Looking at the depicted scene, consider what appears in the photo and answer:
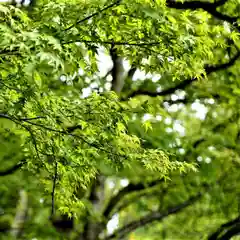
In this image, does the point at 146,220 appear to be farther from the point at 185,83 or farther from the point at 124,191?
the point at 185,83

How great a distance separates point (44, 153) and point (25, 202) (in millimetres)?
6740

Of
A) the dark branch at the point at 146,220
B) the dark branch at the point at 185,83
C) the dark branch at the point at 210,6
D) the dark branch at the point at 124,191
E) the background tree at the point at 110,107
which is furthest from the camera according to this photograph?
the dark branch at the point at 146,220

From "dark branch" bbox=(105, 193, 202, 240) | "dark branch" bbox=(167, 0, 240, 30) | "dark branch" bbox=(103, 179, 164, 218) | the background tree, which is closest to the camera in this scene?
the background tree

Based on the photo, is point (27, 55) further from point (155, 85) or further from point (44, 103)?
point (155, 85)

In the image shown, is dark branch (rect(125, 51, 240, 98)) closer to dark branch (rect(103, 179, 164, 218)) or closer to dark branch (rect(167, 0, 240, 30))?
dark branch (rect(167, 0, 240, 30))

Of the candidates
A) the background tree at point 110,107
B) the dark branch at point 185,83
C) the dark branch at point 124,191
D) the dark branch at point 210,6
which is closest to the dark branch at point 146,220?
the background tree at point 110,107

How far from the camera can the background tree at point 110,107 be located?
429cm

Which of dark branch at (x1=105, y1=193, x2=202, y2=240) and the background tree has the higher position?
the background tree

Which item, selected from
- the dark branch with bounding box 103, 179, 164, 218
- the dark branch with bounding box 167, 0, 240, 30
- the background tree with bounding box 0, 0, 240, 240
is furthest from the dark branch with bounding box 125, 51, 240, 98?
the dark branch with bounding box 103, 179, 164, 218

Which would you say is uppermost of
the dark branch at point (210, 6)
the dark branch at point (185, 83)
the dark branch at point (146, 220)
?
the dark branch at point (210, 6)

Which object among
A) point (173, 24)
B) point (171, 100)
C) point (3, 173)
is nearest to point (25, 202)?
point (3, 173)

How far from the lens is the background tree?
169 inches

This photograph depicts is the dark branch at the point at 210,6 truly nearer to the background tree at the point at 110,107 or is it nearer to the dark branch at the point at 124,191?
the background tree at the point at 110,107

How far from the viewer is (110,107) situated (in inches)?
211
